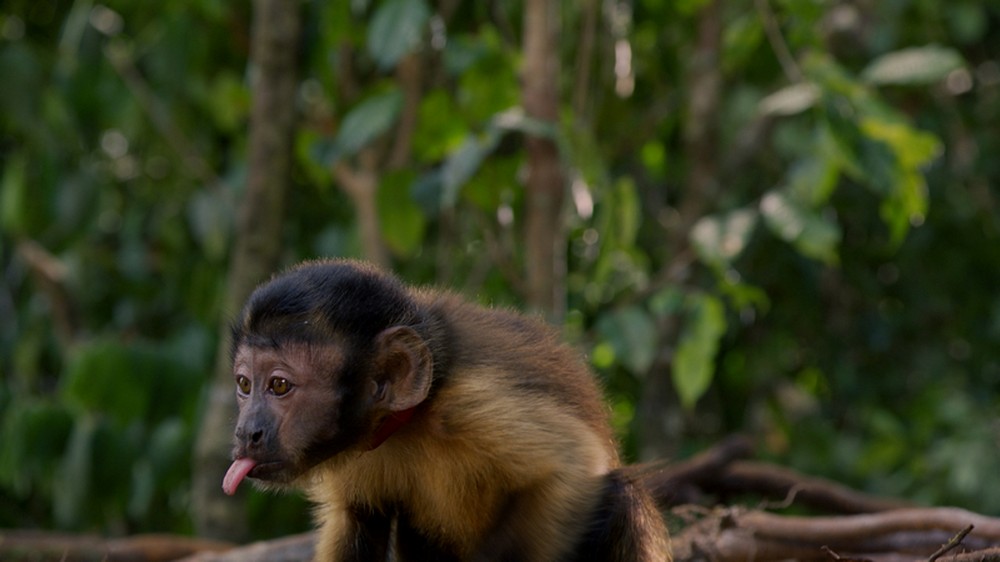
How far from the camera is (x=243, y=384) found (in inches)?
122

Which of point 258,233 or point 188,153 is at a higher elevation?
point 188,153

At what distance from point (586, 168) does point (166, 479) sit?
2.31m

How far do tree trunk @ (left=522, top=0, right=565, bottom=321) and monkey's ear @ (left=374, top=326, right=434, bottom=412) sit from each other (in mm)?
1701

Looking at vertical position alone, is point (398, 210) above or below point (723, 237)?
above

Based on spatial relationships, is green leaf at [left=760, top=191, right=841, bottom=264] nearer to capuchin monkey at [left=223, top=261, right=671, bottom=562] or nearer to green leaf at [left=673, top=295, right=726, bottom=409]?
green leaf at [left=673, top=295, right=726, bottom=409]

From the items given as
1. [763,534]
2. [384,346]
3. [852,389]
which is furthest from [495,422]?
[852,389]

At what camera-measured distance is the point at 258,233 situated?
→ 4.97 meters

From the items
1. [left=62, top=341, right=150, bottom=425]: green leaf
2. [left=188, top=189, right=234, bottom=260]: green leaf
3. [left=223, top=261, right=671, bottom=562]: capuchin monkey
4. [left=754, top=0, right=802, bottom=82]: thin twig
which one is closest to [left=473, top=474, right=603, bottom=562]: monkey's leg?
[left=223, top=261, right=671, bottom=562]: capuchin monkey

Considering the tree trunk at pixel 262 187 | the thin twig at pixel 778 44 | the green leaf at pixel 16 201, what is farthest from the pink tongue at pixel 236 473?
the green leaf at pixel 16 201

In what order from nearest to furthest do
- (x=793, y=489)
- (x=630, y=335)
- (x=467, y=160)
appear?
(x=793, y=489), (x=467, y=160), (x=630, y=335)

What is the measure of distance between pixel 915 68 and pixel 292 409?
2845 millimetres

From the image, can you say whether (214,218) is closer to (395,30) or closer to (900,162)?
(395,30)

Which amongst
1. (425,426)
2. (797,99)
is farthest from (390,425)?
(797,99)

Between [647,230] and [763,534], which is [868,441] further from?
[763,534]
